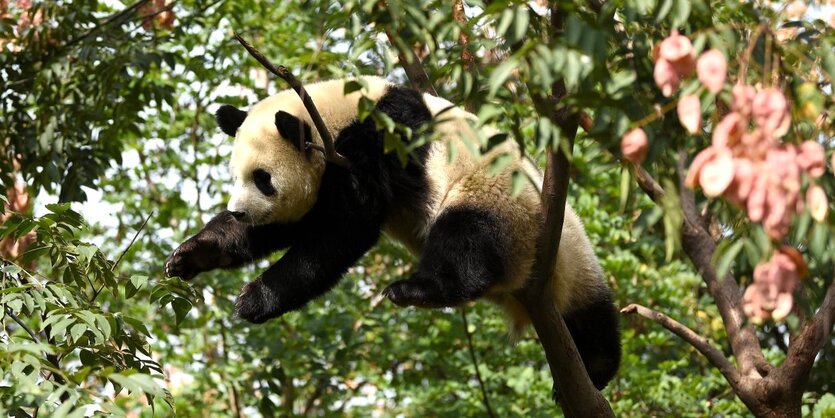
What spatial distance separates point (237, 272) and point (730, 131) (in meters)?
5.77

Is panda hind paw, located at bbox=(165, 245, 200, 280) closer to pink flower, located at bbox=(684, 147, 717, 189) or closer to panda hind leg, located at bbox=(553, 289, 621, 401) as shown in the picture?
panda hind leg, located at bbox=(553, 289, 621, 401)

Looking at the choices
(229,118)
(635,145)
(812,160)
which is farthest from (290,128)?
(812,160)

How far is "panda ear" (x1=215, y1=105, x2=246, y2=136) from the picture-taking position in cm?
484

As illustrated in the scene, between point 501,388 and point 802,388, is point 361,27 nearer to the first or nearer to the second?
point 802,388

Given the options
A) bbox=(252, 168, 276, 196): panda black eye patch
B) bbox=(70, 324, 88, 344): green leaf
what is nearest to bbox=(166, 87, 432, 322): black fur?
bbox=(252, 168, 276, 196): panda black eye patch

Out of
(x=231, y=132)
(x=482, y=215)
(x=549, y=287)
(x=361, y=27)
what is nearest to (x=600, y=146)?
(x=361, y=27)

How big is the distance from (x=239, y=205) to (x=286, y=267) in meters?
0.36

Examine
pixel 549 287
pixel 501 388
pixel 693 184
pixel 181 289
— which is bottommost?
pixel 693 184

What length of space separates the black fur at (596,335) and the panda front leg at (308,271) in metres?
1.08

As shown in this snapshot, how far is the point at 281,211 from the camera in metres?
4.60

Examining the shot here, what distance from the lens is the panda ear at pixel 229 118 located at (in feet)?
15.9

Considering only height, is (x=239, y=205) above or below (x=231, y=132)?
below

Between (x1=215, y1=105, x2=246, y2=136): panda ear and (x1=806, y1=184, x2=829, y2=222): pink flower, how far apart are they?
11.4ft

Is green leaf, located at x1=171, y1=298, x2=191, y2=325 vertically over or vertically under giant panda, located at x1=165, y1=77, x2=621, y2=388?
under
